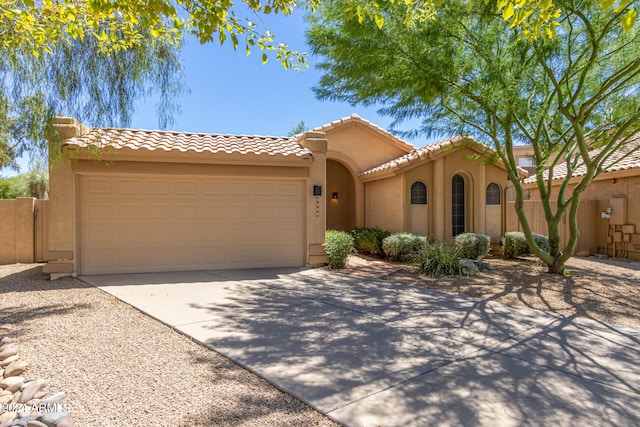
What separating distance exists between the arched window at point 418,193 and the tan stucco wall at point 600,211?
12.0 ft

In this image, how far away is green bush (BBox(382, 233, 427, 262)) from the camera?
1192 centimetres

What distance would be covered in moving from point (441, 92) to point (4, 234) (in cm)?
1272

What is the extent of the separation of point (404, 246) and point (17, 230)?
11630 millimetres

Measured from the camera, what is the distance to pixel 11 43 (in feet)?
18.3

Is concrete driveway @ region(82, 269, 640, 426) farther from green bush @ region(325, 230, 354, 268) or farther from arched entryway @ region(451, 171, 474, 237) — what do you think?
arched entryway @ region(451, 171, 474, 237)

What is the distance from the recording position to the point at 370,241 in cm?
1331

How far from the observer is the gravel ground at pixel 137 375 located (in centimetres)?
308

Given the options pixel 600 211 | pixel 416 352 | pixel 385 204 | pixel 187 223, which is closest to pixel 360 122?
pixel 385 204

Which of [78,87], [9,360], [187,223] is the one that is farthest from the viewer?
[187,223]

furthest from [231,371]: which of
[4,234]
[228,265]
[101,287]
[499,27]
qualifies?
[4,234]

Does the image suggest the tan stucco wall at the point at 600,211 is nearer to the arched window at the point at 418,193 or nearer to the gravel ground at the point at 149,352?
the arched window at the point at 418,193

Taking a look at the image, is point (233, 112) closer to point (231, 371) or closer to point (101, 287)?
point (101, 287)

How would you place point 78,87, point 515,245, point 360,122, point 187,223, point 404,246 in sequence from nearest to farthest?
point 78,87 → point 187,223 → point 404,246 → point 515,245 → point 360,122

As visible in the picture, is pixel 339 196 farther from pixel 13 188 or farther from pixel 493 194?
pixel 13 188
